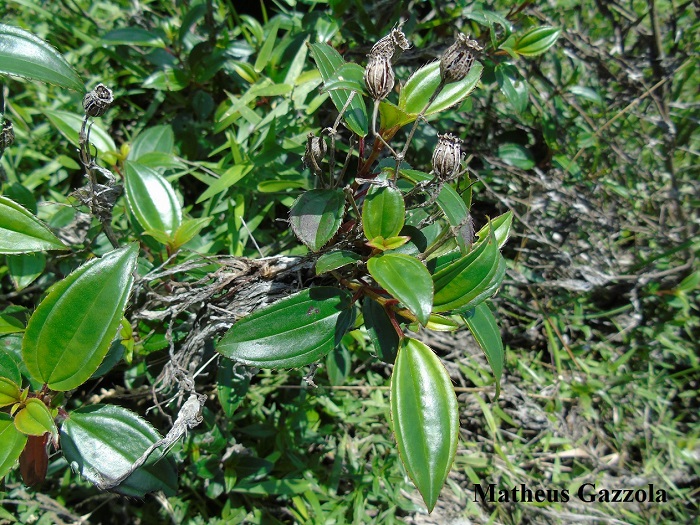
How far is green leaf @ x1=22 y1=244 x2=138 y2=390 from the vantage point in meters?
0.86

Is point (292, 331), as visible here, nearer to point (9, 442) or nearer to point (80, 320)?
point (80, 320)

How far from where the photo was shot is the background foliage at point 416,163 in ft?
4.62

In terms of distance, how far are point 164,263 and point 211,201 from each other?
1.48 ft

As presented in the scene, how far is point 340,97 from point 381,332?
42 cm

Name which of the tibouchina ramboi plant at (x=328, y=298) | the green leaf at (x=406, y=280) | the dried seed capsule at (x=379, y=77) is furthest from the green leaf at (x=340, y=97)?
the green leaf at (x=406, y=280)

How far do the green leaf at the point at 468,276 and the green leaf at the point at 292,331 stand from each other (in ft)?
0.58

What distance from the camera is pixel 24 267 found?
49.1 inches

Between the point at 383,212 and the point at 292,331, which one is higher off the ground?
the point at 383,212

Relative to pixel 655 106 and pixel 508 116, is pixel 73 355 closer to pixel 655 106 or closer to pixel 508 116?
pixel 508 116

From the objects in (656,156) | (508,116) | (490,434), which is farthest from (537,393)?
(656,156)

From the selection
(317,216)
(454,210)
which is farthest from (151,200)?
(454,210)

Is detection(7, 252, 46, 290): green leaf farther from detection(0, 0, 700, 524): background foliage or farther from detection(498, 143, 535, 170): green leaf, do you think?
detection(498, 143, 535, 170): green leaf

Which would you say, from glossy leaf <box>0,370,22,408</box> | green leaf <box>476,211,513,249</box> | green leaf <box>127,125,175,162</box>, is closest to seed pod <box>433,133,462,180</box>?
green leaf <box>476,211,513,249</box>

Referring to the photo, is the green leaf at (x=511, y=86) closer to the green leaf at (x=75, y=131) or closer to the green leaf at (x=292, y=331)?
the green leaf at (x=292, y=331)
